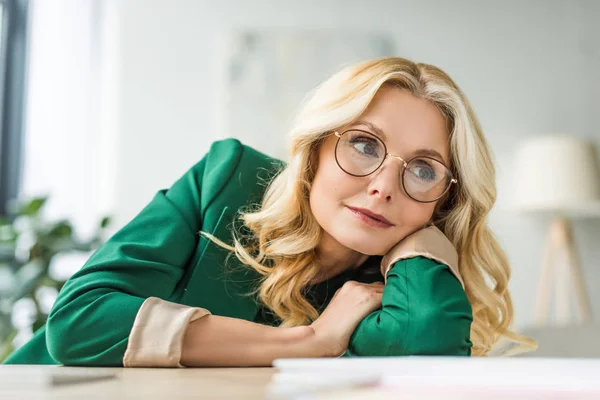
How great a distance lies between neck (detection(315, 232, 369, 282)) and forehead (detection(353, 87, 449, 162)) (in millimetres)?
238

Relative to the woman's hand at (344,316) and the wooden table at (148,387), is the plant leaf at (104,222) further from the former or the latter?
the wooden table at (148,387)

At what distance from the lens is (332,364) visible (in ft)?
1.93

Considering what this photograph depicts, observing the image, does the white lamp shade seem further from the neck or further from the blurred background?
the neck

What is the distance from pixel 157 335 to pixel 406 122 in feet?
1.75

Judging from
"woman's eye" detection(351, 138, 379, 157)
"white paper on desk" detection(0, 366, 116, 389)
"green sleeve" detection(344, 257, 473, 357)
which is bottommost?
"green sleeve" detection(344, 257, 473, 357)

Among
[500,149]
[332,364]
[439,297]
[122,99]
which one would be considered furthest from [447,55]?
[332,364]

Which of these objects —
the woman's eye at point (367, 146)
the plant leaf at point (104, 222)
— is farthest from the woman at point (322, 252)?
the plant leaf at point (104, 222)

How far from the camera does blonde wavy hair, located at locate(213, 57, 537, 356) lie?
118cm

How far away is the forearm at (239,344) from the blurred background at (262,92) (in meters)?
2.94

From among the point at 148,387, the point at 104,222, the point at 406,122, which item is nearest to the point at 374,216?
the point at 406,122

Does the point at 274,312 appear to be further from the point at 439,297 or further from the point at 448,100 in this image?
the point at 448,100

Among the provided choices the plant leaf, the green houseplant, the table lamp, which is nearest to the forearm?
the green houseplant

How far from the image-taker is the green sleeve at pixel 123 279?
3.14 ft

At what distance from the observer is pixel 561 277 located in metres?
4.05
